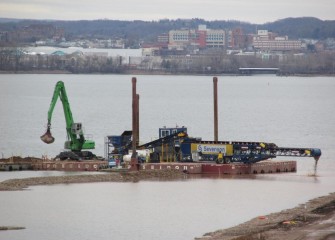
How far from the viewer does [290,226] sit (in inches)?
1604

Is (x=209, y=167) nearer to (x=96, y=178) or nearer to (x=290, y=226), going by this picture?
(x=96, y=178)

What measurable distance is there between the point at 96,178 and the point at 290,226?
1792cm

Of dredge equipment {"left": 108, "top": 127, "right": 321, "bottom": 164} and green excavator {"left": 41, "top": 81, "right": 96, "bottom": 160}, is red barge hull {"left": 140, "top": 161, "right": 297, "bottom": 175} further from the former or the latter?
green excavator {"left": 41, "top": 81, "right": 96, "bottom": 160}

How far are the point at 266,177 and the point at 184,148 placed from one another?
4335 mm

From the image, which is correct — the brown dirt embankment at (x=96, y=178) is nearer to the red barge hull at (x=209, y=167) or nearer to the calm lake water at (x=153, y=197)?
the red barge hull at (x=209, y=167)

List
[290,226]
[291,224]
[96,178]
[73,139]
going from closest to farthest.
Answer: [290,226] < [291,224] < [96,178] < [73,139]

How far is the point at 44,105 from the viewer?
5659 inches

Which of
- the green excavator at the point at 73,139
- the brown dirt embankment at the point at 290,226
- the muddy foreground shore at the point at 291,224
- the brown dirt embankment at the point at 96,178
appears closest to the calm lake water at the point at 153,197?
the brown dirt embankment at the point at 96,178

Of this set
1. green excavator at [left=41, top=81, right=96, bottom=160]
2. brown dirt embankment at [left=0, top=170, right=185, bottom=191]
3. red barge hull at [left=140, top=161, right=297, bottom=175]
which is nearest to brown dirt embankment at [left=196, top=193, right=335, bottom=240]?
brown dirt embankment at [left=0, top=170, right=185, bottom=191]

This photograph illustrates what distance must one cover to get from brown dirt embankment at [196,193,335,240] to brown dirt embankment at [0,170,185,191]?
1234 centimetres

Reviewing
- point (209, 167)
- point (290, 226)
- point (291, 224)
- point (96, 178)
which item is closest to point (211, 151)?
point (209, 167)

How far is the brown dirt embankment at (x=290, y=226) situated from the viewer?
3844 cm

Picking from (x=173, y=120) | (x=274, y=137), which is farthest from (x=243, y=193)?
(x=173, y=120)

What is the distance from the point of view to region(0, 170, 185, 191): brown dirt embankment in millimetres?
54438
